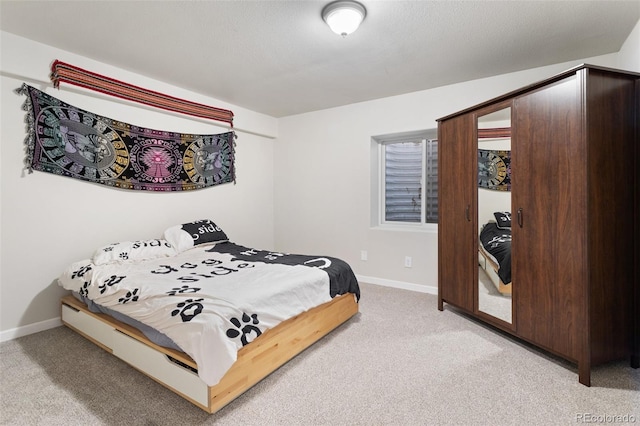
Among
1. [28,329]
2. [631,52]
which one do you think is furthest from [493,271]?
[28,329]

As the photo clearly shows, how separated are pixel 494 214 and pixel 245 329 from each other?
2.02 m

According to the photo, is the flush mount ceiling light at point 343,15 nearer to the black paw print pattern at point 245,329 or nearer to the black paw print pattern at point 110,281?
the black paw print pattern at point 245,329

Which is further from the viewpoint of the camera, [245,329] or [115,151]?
[115,151]

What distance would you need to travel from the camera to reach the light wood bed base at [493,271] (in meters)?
2.29

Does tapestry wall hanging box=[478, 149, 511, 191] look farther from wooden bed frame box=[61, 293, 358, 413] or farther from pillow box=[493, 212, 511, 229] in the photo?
wooden bed frame box=[61, 293, 358, 413]

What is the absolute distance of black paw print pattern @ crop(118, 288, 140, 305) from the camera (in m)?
1.90

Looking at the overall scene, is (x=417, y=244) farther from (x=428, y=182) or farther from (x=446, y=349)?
(x=446, y=349)

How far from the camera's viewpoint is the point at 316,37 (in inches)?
89.9

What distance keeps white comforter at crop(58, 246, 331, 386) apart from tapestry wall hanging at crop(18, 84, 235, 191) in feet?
2.86

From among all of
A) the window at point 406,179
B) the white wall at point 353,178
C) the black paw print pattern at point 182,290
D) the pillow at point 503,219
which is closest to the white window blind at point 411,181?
the window at point 406,179

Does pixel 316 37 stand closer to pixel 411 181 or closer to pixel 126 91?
pixel 126 91

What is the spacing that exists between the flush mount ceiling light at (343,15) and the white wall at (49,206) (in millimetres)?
2161

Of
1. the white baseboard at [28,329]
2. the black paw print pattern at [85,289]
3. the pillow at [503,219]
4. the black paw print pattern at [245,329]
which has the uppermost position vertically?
the pillow at [503,219]

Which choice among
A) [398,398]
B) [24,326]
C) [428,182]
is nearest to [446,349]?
[398,398]
